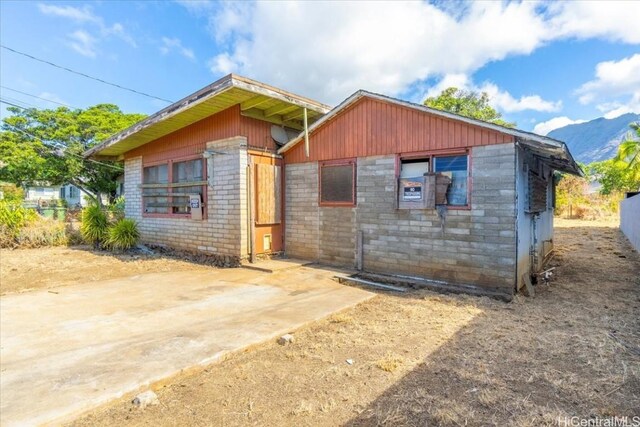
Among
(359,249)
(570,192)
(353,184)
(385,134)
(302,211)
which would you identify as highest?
(385,134)

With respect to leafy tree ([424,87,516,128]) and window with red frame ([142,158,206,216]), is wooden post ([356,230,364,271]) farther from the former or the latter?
leafy tree ([424,87,516,128])

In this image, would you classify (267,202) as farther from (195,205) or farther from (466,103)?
(466,103)

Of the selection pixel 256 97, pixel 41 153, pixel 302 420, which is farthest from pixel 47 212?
pixel 302 420

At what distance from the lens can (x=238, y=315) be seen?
15.1 feet

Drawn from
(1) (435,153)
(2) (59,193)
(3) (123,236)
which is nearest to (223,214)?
(3) (123,236)

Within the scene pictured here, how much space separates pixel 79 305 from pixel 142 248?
18.9 ft

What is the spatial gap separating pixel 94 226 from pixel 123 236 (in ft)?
5.43

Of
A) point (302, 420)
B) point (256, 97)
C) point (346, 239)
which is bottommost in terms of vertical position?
point (302, 420)

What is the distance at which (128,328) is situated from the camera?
4.11 metres

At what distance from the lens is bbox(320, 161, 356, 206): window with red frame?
24.2 feet

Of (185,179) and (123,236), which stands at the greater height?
(185,179)

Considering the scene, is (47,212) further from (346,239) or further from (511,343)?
(511,343)

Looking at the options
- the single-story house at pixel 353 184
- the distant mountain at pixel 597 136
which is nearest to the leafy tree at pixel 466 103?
the single-story house at pixel 353 184

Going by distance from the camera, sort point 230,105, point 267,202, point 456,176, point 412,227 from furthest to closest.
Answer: point 267,202 → point 230,105 → point 412,227 → point 456,176
